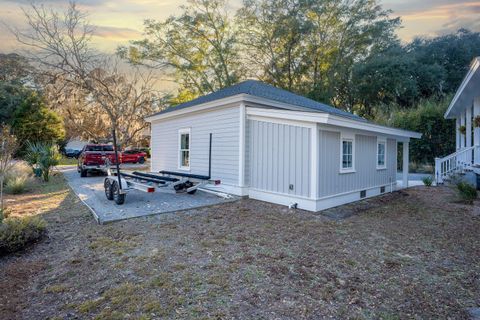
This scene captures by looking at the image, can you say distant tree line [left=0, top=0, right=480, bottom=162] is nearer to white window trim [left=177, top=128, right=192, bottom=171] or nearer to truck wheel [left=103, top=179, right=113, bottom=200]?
white window trim [left=177, top=128, right=192, bottom=171]

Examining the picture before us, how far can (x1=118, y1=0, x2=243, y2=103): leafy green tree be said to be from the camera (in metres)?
24.9

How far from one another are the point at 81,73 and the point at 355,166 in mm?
22032

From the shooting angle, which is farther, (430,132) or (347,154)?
(430,132)

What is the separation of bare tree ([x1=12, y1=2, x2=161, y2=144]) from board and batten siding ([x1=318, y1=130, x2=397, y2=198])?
52.0 feet

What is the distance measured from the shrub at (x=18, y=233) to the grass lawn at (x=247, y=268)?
165 millimetres

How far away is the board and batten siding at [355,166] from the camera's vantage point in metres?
7.21

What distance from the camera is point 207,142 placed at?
9.82 m

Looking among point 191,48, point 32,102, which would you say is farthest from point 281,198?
point 32,102

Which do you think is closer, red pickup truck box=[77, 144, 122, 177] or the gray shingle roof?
the gray shingle roof

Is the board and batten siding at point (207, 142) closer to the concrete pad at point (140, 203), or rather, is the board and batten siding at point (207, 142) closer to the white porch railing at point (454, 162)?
the concrete pad at point (140, 203)

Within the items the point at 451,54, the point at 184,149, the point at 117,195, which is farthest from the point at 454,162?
the point at 451,54

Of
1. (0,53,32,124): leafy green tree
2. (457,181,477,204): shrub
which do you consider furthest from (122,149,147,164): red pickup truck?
(457,181,477,204): shrub

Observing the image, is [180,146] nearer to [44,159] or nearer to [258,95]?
[258,95]

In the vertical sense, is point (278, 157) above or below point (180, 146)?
below
